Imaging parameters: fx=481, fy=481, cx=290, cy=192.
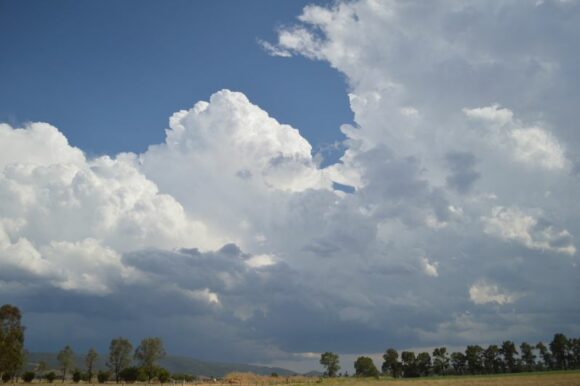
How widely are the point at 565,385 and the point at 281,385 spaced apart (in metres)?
66.9

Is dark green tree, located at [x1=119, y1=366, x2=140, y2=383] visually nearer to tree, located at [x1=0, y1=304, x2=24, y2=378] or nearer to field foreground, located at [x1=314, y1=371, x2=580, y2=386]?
tree, located at [x1=0, y1=304, x2=24, y2=378]

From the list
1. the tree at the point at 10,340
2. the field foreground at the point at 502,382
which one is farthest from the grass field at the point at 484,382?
the tree at the point at 10,340

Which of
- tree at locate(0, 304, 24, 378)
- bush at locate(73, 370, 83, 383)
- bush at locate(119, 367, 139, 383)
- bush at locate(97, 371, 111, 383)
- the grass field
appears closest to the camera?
the grass field

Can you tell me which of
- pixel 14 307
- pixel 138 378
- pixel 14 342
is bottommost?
pixel 138 378

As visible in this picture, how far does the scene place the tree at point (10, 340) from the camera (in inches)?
5261

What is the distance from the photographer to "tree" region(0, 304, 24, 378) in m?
134

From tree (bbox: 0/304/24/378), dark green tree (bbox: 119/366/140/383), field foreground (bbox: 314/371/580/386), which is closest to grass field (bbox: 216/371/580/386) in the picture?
field foreground (bbox: 314/371/580/386)

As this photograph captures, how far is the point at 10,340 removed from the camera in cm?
13800

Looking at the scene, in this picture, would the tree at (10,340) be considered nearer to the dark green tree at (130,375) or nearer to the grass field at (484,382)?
the dark green tree at (130,375)

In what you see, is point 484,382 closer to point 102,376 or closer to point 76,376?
point 102,376

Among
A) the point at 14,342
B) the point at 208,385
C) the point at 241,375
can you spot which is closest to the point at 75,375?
the point at 14,342

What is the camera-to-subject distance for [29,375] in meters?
168

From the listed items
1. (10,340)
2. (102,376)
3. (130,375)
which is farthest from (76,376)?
(10,340)

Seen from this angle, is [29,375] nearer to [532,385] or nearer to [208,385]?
[208,385]
